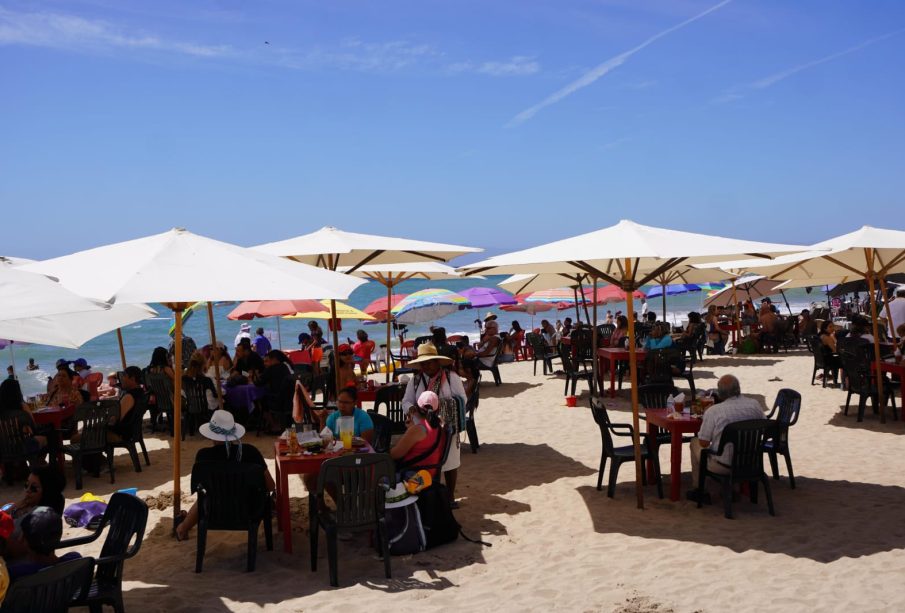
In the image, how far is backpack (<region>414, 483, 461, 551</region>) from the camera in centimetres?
609

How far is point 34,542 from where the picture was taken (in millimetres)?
4262

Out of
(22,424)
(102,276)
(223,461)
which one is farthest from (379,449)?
(22,424)

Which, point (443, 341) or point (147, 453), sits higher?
point (443, 341)

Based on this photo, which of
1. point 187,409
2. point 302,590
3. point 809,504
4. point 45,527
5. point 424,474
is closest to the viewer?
point 45,527

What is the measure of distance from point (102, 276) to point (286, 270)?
4.40 feet

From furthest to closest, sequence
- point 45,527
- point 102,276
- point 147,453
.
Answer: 1. point 147,453
2. point 102,276
3. point 45,527

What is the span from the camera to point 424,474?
603 cm

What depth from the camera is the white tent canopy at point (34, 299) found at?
4.61 meters

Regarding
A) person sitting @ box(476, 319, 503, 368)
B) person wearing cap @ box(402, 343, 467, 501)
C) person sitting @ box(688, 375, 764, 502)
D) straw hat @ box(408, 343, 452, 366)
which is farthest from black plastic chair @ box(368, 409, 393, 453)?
person sitting @ box(476, 319, 503, 368)

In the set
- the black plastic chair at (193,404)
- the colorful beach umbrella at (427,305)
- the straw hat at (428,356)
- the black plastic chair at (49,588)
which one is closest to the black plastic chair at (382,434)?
the straw hat at (428,356)

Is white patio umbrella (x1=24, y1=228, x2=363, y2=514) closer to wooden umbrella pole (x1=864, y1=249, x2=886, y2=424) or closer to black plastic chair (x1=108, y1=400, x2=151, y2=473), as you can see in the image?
black plastic chair (x1=108, y1=400, x2=151, y2=473)

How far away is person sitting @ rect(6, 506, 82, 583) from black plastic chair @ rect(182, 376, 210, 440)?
698 centimetres

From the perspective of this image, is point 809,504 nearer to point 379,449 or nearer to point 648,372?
point 379,449

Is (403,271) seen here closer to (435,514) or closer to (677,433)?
(677,433)
